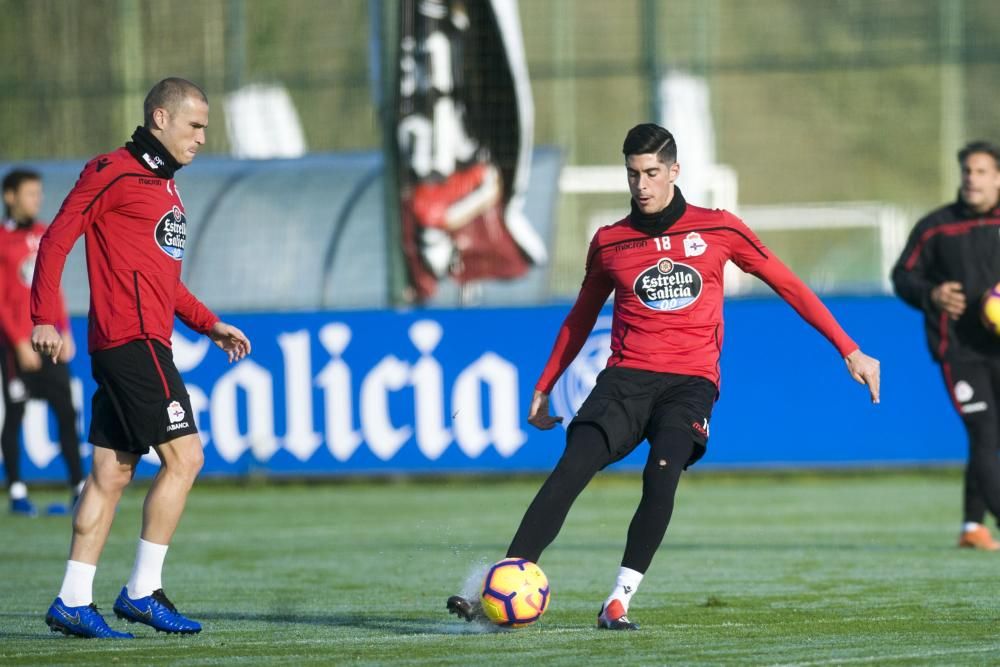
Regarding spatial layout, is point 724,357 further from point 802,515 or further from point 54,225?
point 54,225

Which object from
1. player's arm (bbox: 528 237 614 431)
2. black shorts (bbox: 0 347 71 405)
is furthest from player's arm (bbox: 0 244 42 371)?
player's arm (bbox: 528 237 614 431)

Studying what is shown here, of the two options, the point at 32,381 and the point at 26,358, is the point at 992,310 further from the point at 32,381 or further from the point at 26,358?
the point at 32,381

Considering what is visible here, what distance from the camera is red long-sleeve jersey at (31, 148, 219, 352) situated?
23.7 ft

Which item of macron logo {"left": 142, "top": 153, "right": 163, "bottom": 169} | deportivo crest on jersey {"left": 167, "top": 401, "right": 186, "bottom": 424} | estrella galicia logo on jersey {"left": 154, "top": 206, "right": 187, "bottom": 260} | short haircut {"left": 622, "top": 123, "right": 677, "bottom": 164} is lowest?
deportivo crest on jersey {"left": 167, "top": 401, "right": 186, "bottom": 424}

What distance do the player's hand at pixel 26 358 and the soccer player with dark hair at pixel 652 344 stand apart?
6.92 metres

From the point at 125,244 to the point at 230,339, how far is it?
0.78 meters

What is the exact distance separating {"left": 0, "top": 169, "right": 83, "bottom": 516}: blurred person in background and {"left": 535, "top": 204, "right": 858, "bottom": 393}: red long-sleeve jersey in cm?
733

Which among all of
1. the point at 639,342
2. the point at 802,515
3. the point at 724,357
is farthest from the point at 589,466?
the point at 724,357

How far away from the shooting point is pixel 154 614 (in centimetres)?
734

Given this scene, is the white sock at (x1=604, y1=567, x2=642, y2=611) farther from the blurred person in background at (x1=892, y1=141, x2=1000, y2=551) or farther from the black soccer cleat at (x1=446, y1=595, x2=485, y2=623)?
the blurred person in background at (x1=892, y1=141, x2=1000, y2=551)

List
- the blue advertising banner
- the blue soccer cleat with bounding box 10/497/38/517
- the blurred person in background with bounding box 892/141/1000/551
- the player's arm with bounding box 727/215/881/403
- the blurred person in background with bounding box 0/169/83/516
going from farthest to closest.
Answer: the blue advertising banner, the blue soccer cleat with bounding box 10/497/38/517, the blurred person in background with bounding box 0/169/83/516, the blurred person in background with bounding box 892/141/1000/551, the player's arm with bounding box 727/215/881/403

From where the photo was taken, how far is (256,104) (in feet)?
75.4

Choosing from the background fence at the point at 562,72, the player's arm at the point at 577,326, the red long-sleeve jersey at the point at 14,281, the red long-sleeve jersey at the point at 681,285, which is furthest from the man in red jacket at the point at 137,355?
the background fence at the point at 562,72

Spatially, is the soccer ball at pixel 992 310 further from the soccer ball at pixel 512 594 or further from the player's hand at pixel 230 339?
the player's hand at pixel 230 339
